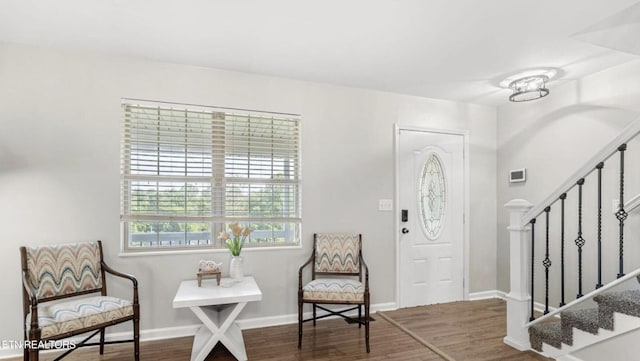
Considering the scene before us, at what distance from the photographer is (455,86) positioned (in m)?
3.70

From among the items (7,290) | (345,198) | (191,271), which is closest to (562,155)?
(345,198)

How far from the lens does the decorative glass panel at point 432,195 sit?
4.05 metres

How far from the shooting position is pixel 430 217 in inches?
161

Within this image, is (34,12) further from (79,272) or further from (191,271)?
(191,271)

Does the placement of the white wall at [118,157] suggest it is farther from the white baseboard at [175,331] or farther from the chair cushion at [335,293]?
the chair cushion at [335,293]

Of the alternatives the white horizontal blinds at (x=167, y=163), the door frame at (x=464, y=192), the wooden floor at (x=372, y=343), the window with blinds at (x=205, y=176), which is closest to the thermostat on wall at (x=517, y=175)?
the door frame at (x=464, y=192)

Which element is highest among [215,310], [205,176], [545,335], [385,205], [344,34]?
[344,34]

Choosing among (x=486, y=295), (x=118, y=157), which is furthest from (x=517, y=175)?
(x=118, y=157)

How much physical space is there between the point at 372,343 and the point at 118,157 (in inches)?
110

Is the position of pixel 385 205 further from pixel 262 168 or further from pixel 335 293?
pixel 262 168

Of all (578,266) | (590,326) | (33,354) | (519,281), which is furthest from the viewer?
(578,266)

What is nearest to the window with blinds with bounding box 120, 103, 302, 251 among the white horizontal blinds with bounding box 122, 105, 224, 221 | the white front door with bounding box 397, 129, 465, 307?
the white horizontal blinds with bounding box 122, 105, 224, 221

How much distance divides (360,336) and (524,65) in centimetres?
295

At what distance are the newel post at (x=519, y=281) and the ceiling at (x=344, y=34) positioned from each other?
1343 millimetres
